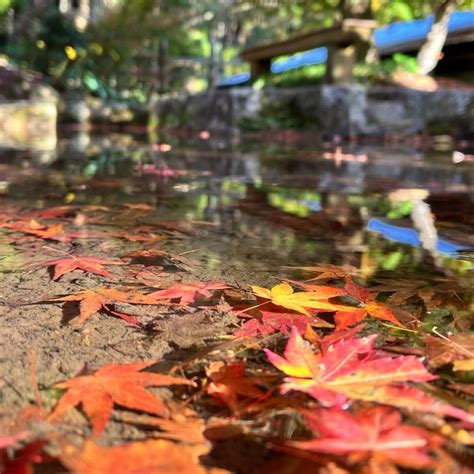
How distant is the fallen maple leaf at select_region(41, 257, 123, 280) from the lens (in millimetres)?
1178

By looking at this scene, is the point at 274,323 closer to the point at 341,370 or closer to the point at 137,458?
the point at 341,370

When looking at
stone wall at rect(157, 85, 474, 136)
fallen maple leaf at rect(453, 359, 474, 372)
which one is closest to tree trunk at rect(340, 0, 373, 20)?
stone wall at rect(157, 85, 474, 136)

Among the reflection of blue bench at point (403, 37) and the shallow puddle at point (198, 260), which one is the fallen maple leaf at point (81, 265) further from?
the reflection of blue bench at point (403, 37)

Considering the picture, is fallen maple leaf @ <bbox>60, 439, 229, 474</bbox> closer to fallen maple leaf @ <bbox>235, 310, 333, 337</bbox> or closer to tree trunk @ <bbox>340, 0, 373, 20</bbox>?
fallen maple leaf @ <bbox>235, 310, 333, 337</bbox>

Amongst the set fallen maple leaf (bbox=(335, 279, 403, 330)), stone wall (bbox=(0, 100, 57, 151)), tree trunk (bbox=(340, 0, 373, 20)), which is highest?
tree trunk (bbox=(340, 0, 373, 20))

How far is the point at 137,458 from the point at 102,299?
53 centimetres

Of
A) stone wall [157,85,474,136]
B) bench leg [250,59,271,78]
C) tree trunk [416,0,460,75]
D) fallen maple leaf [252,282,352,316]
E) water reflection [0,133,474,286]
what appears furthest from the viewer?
bench leg [250,59,271,78]

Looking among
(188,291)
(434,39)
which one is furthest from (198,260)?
(434,39)

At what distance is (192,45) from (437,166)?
820 inches

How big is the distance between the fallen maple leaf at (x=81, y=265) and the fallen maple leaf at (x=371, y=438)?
0.72m

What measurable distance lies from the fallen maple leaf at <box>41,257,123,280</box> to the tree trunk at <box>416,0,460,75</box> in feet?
34.5

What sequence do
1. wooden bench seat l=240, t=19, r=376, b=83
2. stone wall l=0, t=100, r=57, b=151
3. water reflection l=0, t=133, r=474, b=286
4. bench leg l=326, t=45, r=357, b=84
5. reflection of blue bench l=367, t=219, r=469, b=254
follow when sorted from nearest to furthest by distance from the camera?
water reflection l=0, t=133, r=474, b=286 → reflection of blue bench l=367, t=219, r=469, b=254 → wooden bench seat l=240, t=19, r=376, b=83 → bench leg l=326, t=45, r=357, b=84 → stone wall l=0, t=100, r=57, b=151

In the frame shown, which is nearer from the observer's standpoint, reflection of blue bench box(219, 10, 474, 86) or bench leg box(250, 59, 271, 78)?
bench leg box(250, 59, 271, 78)

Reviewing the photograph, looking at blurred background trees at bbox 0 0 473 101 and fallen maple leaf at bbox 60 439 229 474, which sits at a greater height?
blurred background trees at bbox 0 0 473 101
